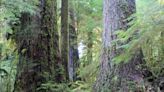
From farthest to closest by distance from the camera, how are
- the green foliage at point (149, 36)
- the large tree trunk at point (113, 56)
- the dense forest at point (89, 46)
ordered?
the large tree trunk at point (113, 56) → the dense forest at point (89, 46) → the green foliage at point (149, 36)

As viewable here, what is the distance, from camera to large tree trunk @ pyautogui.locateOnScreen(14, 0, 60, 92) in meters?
8.80

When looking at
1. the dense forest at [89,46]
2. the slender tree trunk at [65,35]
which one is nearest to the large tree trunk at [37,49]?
the dense forest at [89,46]

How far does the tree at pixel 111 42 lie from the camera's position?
5.83m

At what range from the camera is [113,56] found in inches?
236

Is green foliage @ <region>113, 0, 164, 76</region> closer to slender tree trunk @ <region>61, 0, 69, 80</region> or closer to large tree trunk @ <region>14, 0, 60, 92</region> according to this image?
large tree trunk @ <region>14, 0, 60, 92</region>

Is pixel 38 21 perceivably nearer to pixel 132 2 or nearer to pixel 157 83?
pixel 132 2

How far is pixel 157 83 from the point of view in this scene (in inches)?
218

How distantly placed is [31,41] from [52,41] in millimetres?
661

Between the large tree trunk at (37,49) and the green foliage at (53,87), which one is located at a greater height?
the large tree trunk at (37,49)

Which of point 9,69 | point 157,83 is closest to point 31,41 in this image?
point 9,69

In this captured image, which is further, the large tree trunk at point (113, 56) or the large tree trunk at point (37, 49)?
the large tree trunk at point (37, 49)

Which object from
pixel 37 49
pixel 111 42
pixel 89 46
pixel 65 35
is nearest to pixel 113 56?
pixel 111 42

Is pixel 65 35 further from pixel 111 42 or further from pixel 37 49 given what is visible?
pixel 111 42

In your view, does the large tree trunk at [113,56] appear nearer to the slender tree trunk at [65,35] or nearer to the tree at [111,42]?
the tree at [111,42]
